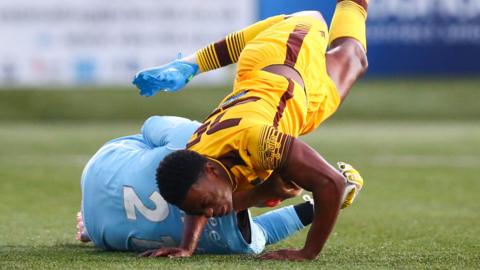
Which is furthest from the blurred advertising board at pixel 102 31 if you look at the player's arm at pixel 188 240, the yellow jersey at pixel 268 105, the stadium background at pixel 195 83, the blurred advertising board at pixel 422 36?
the player's arm at pixel 188 240

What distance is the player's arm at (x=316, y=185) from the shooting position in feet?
15.7

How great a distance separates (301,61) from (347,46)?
1.75 feet

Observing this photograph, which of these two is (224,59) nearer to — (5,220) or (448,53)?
(5,220)

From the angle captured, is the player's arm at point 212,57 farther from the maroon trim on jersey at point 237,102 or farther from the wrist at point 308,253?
the wrist at point 308,253

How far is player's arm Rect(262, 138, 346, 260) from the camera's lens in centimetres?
479

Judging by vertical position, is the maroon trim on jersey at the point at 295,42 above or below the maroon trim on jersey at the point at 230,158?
above

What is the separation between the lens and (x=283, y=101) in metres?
5.42

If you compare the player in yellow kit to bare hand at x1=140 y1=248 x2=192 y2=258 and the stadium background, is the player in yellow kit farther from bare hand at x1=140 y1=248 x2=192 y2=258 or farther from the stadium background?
the stadium background

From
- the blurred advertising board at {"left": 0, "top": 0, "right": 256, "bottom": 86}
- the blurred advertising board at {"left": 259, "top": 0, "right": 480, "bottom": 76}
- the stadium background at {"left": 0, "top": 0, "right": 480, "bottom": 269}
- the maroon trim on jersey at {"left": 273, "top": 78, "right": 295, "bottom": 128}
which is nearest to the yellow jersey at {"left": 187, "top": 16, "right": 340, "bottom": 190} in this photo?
the maroon trim on jersey at {"left": 273, "top": 78, "right": 295, "bottom": 128}

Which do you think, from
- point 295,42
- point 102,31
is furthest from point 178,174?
point 102,31

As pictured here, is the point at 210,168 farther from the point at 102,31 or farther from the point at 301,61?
the point at 102,31

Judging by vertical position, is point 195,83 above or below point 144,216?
below

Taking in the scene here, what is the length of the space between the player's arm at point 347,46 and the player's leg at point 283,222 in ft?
2.65

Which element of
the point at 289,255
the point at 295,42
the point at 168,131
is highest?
the point at 295,42
